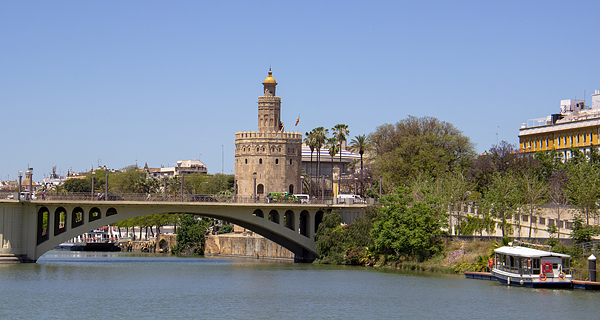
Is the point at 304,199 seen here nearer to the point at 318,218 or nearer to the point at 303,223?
the point at 303,223

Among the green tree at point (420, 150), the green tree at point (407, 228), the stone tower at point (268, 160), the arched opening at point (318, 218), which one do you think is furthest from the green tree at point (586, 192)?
the stone tower at point (268, 160)

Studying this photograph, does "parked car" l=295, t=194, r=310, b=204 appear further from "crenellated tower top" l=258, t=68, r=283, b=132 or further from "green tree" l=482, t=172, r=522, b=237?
"green tree" l=482, t=172, r=522, b=237

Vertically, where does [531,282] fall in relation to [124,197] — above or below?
below

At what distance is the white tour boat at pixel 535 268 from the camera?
171ft

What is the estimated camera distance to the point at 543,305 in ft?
151

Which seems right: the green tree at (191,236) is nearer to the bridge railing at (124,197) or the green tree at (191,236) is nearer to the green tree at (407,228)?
the bridge railing at (124,197)

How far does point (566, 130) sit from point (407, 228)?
5012 centimetres

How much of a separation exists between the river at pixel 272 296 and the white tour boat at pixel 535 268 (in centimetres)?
105

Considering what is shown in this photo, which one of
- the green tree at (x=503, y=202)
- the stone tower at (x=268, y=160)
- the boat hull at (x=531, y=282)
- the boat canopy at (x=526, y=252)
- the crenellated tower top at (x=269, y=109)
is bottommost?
the boat hull at (x=531, y=282)

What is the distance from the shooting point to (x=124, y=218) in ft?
258

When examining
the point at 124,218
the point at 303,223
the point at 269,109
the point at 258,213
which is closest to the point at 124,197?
the point at 124,218

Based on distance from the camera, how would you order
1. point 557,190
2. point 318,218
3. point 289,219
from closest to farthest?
point 557,190 < point 318,218 < point 289,219

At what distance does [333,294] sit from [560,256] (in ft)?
47.0

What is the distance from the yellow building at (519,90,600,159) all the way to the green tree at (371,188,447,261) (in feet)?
133
